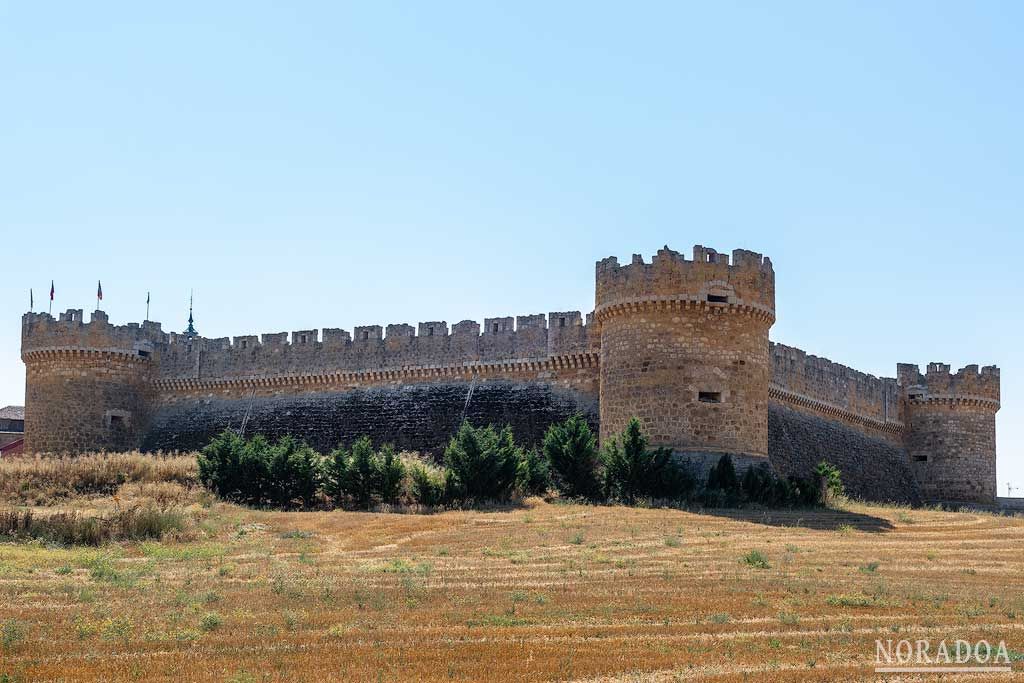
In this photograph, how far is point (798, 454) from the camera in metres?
29.7

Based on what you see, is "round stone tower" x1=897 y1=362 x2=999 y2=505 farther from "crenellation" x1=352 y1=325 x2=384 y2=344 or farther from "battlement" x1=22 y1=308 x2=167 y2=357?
"battlement" x1=22 y1=308 x2=167 y2=357

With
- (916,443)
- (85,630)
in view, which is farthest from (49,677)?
A: (916,443)

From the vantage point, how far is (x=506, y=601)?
13367 mm

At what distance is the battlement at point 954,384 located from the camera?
A: 1400 inches

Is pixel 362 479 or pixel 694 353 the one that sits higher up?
pixel 694 353

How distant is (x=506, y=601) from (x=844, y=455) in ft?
68.2

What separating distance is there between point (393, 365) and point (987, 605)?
19867 millimetres

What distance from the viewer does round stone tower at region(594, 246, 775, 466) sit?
24.2m

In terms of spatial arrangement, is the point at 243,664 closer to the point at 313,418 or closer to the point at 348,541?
the point at 348,541

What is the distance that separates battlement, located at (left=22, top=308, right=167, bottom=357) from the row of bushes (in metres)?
9.01

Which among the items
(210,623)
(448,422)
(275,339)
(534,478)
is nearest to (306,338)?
(275,339)

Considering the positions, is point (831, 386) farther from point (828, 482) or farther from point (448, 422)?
point (448, 422)

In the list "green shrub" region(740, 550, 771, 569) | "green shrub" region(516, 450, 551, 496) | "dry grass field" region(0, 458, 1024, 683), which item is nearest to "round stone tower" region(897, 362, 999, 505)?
A: "dry grass field" region(0, 458, 1024, 683)

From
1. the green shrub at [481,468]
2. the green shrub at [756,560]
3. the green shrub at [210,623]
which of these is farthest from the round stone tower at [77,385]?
the green shrub at [210,623]
